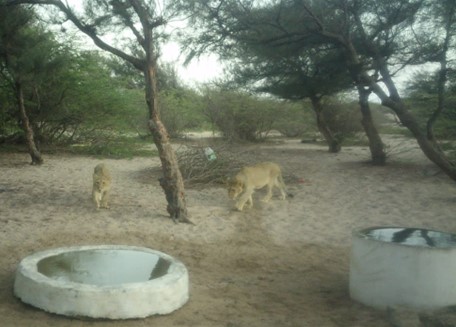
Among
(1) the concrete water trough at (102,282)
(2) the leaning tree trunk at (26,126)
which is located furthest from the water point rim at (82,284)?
(2) the leaning tree trunk at (26,126)

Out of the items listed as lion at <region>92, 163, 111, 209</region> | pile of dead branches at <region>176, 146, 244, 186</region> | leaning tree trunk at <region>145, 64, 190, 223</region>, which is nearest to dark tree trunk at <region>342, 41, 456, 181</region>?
pile of dead branches at <region>176, 146, 244, 186</region>

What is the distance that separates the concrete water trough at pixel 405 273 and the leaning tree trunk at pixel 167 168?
4.48 metres

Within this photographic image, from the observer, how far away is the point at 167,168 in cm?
1019

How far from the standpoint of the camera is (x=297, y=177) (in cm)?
1586

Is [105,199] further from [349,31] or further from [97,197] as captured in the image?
[349,31]

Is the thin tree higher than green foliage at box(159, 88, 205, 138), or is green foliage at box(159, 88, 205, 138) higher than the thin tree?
the thin tree

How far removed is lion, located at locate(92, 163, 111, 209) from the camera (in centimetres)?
1083

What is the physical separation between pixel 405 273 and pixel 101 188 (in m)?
6.65

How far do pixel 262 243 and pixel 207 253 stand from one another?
112 cm

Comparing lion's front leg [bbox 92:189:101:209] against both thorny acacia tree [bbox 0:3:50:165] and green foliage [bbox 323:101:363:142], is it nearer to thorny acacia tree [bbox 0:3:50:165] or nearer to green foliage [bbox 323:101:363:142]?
thorny acacia tree [bbox 0:3:50:165]

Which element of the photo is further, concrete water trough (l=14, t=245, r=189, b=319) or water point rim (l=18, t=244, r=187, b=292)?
water point rim (l=18, t=244, r=187, b=292)

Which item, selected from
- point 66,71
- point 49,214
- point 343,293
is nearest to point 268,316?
point 343,293

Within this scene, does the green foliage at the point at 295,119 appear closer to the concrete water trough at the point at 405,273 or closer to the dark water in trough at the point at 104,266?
the dark water in trough at the point at 104,266

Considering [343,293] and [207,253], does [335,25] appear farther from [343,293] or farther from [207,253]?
[343,293]
